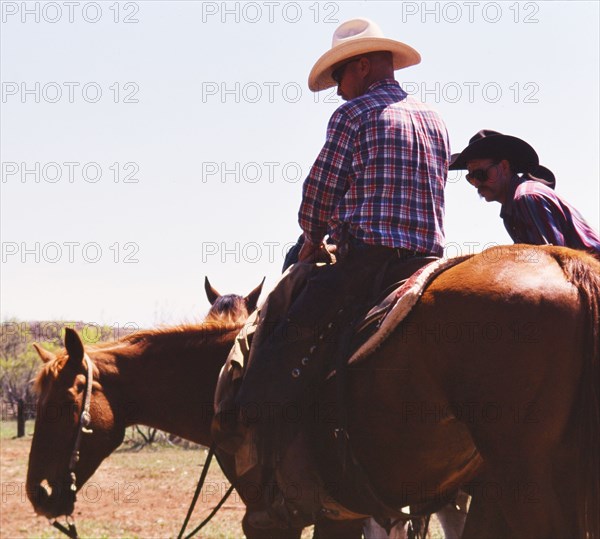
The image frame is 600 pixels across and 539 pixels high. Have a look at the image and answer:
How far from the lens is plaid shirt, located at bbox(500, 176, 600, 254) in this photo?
5348 mm

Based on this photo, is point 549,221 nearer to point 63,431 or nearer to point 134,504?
point 63,431

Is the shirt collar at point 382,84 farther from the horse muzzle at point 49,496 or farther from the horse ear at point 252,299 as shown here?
the horse muzzle at point 49,496

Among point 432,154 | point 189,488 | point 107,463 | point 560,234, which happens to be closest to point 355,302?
point 432,154

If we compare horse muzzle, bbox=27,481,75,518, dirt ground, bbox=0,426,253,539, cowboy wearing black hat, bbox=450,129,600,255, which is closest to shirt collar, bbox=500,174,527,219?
cowboy wearing black hat, bbox=450,129,600,255

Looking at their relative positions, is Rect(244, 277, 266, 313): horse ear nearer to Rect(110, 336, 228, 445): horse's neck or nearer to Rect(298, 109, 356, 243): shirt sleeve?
Rect(110, 336, 228, 445): horse's neck

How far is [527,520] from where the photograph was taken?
3.71 metres

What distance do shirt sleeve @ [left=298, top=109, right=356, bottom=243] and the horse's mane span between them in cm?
144

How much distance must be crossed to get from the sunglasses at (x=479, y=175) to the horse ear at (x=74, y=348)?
3.19m

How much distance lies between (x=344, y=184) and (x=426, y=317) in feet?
3.90

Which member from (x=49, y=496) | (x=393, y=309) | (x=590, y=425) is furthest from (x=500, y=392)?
(x=49, y=496)

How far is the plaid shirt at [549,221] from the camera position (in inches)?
211

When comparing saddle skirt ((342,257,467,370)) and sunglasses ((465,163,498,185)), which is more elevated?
sunglasses ((465,163,498,185))

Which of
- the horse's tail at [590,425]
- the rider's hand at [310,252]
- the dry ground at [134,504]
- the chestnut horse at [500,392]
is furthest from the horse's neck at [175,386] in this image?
the dry ground at [134,504]

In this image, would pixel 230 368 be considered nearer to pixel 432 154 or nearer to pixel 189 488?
pixel 432 154
